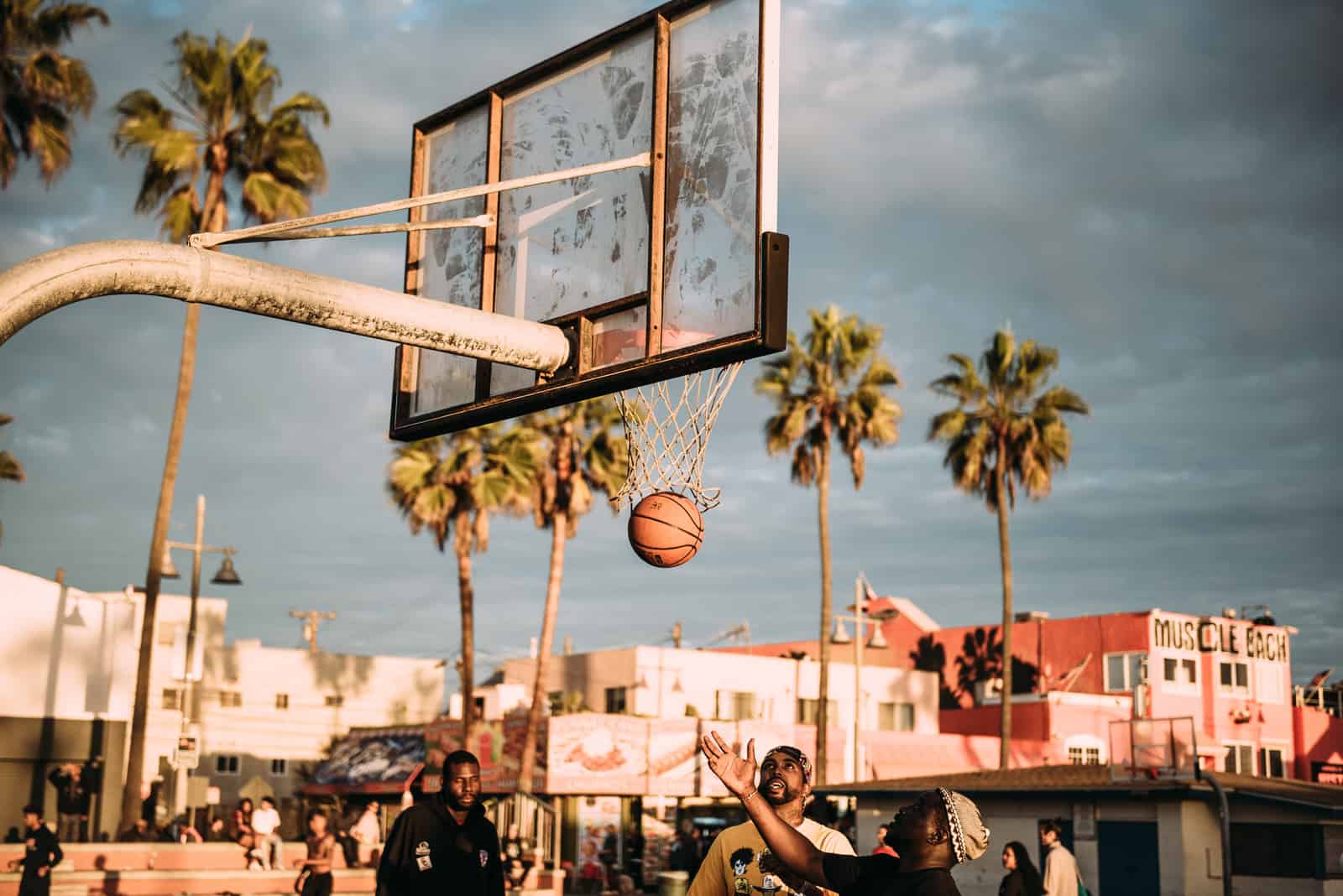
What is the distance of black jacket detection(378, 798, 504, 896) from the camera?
8.15 m

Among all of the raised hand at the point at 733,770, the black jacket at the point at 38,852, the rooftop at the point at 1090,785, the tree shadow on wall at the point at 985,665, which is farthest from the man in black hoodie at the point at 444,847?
the tree shadow on wall at the point at 985,665

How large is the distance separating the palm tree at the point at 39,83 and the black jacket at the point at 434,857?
22104 millimetres

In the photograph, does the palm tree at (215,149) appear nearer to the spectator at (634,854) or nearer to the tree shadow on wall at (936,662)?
the spectator at (634,854)

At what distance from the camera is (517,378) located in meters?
8.05

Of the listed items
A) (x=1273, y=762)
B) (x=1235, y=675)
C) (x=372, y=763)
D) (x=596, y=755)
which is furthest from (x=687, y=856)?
(x=1273, y=762)

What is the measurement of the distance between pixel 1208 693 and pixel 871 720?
458 inches

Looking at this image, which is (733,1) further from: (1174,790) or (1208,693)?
(1208,693)

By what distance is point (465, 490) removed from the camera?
125 feet

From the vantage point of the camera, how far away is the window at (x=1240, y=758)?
5050cm

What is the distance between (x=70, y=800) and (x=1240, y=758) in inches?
1490

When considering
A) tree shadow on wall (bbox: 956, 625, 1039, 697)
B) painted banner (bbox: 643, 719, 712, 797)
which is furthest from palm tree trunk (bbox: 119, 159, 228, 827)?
tree shadow on wall (bbox: 956, 625, 1039, 697)

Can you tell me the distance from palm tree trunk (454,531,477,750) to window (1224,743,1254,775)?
26.8m

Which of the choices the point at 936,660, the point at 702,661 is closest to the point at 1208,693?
the point at 936,660

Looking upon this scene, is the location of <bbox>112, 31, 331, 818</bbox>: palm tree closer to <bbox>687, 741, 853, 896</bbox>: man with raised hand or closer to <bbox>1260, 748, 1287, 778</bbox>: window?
<bbox>687, 741, 853, 896</bbox>: man with raised hand
